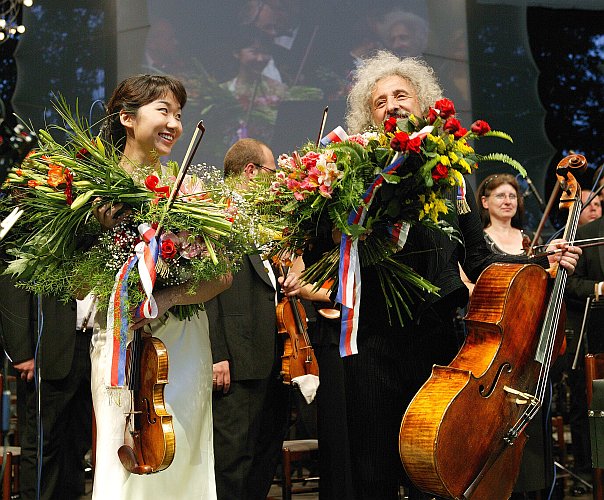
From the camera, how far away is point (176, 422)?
9.99 ft

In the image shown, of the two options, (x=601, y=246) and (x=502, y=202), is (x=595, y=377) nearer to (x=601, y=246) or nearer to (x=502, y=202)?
(x=502, y=202)

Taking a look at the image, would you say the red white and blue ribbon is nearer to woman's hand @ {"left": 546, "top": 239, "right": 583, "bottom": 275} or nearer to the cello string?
the cello string

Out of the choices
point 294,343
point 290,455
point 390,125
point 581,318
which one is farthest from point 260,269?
point 581,318

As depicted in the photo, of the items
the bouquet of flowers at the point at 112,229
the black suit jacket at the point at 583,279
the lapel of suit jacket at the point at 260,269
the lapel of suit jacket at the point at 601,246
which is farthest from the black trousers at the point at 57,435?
the lapel of suit jacket at the point at 601,246

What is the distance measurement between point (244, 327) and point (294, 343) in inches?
10.1

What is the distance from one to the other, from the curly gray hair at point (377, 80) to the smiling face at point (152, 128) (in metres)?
0.65

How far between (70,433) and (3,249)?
1.78 metres

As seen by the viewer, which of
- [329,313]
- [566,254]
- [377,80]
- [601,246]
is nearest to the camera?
[377,80]

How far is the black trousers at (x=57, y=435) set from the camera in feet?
14.7

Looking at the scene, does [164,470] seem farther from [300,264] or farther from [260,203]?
[300,264]

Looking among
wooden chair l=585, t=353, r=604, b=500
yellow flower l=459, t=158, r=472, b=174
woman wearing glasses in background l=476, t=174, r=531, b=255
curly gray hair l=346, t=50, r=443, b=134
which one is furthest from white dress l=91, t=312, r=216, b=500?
woman wearing glasses in background l=476, t=174, r=531, b=255

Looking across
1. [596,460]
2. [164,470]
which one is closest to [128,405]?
[164,470]

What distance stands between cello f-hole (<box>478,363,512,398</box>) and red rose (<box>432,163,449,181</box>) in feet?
2.30

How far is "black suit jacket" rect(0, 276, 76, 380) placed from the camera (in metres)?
4.41
